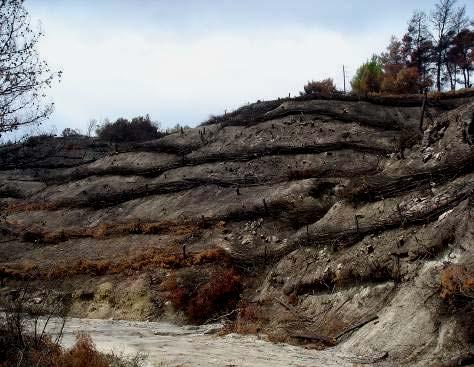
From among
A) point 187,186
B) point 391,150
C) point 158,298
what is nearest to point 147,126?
point 187,186

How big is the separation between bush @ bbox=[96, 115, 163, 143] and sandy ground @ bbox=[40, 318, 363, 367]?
43.4 m

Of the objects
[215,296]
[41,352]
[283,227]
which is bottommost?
[215,296]

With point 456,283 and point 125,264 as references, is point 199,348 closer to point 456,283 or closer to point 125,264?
point 456,283

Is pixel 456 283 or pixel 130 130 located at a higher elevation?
pixel 130 130

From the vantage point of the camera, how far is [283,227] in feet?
90.8

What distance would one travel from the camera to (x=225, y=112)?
51094mm

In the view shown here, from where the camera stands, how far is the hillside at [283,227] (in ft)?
50.1

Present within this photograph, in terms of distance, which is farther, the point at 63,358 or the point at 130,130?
the point at 130,130

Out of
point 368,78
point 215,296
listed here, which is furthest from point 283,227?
point 368,78

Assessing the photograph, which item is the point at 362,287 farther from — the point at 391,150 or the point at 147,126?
the point at 147,126

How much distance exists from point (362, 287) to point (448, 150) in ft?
29.9

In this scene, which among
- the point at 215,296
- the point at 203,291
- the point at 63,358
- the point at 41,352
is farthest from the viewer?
the point at 203,291

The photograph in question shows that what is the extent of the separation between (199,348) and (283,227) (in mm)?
13373

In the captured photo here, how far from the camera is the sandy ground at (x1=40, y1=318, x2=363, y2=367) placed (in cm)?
1314
